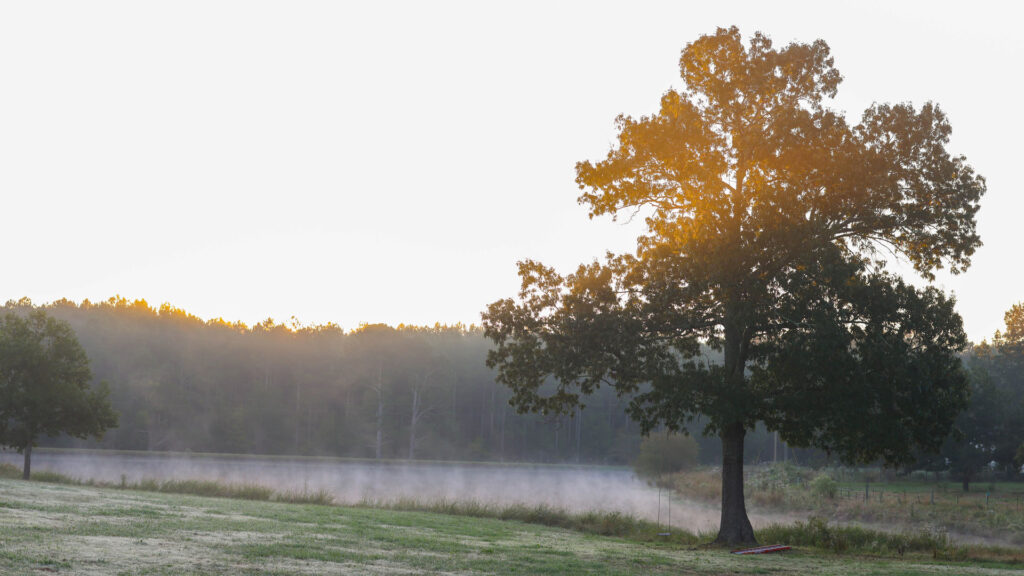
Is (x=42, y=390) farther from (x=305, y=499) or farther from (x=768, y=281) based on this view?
(x=768, y=281)

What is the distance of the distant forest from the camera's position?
94.4 m

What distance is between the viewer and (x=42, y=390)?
→ 39.7 m

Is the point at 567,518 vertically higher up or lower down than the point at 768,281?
lower down

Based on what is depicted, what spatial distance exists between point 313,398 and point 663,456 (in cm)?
5143

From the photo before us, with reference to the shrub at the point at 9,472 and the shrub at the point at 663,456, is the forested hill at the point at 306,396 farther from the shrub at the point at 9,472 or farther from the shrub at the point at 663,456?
the shrub at the point at 9,472

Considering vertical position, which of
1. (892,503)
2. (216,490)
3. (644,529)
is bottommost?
(892,503)

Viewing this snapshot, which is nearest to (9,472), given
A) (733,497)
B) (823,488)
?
(733,497)

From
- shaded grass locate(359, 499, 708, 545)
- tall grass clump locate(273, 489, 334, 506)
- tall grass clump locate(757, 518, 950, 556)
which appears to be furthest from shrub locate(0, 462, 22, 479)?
tall grass clump locate(757, 518, 950, 556)

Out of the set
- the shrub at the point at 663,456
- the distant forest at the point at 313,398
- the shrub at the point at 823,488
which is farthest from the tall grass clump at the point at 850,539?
the distant forest at the point at 313,398

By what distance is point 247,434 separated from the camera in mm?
97875

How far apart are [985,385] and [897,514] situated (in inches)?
1033

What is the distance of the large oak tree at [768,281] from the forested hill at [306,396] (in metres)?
73.8

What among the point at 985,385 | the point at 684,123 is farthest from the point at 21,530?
the point at 985,385

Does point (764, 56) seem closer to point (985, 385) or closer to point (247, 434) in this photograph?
point (985, 385)
